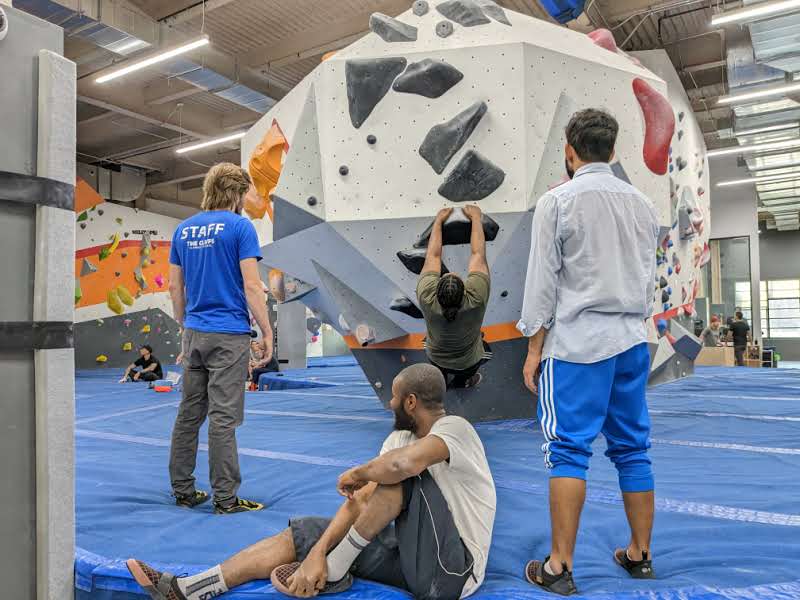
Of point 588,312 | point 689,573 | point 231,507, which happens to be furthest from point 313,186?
point 689,573

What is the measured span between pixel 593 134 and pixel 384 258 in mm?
2763

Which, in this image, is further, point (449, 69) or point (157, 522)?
point (449, 69)

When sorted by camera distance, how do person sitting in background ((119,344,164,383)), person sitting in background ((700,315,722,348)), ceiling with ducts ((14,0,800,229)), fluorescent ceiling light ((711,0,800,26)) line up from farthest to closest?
person sitting in background ((700,315,722,348))
person sitting in background ((119,344,164,383))
ceiling with ducts ((14,0,800,229))
fluorescent ceiling light ((711,0,800,26))

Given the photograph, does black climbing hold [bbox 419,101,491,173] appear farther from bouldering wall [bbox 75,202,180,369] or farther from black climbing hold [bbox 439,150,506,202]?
bouldering wall [bbox 75,202,180,369]

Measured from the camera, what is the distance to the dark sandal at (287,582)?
5.58 ft

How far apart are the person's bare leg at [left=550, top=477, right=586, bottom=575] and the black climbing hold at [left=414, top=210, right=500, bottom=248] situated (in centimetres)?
265

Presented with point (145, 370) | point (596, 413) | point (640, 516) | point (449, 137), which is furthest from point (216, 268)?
point (145, 370)

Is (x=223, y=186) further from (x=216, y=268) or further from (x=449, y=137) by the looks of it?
(x=449, y=137)

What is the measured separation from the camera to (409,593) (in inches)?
67.0

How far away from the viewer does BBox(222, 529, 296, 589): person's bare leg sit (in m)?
1.75

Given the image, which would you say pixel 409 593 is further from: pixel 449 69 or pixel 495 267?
pixel 449 69

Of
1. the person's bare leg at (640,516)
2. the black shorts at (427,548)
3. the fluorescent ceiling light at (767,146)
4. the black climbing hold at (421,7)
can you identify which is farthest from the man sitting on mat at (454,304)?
the fluorescent ceiling light at (767,146)

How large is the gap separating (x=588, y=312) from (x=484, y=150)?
2591 mm

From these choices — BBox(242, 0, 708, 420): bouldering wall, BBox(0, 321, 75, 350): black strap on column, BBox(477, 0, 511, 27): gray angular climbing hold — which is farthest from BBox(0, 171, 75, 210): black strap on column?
BBox(477, 0, 511, 27): gray angular climbing hold
